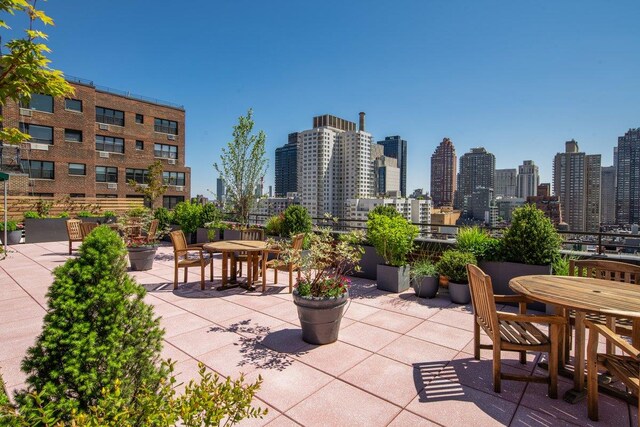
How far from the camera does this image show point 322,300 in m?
3.59

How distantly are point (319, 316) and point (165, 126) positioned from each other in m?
31.4

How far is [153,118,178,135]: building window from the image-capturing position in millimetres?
29016

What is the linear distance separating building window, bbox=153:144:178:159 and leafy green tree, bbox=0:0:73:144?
2991 centimetres

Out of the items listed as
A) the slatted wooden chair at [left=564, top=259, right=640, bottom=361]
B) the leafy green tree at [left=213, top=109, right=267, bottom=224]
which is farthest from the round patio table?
the slatted wooden chair at [left=564, top=259, right=640, bottom=361]

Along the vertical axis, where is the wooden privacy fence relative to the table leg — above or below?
above

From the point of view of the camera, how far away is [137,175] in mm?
27969

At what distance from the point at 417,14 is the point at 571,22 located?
3640 mm

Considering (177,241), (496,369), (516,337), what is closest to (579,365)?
(516,337)

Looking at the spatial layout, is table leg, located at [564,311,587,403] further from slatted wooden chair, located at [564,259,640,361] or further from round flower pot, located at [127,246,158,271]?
round flower pot, located at [127,246,158,271]

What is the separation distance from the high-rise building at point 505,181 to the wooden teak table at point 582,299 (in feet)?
357

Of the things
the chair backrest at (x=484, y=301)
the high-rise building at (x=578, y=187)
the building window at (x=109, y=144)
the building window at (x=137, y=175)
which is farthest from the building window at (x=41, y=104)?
the high-rise building at (x=578, y=187)

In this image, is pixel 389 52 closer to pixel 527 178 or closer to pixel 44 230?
pixel 44 230

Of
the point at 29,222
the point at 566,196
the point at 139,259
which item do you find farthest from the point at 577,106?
the point at 566,196

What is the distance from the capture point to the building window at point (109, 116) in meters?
25.6
